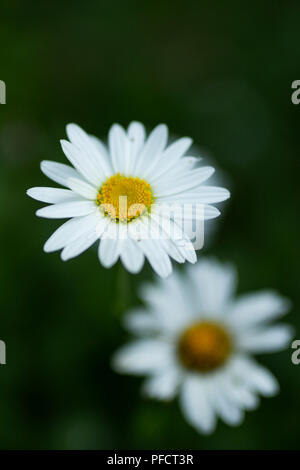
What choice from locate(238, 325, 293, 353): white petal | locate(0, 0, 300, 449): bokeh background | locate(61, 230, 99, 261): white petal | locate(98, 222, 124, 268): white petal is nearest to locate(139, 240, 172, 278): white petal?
locate(98, 222, 124, 268): white petal

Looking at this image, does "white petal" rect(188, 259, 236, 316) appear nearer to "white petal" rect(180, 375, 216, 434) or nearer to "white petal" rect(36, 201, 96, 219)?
"white petal" rect(180, 375, 216, 434)

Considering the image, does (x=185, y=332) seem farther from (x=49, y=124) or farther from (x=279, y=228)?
(x=49, y=124)

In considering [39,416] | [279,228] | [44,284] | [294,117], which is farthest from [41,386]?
[294,117]

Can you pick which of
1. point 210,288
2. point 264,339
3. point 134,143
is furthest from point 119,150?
point 264,339

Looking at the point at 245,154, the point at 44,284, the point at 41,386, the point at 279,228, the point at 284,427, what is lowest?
the point at 284,427

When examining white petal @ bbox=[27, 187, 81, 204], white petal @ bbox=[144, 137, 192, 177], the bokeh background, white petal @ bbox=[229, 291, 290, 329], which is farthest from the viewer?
the bokeh background

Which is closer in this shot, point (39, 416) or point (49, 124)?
point (39, 416)

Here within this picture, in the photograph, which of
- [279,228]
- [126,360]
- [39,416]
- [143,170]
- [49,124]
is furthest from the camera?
[49,124]
